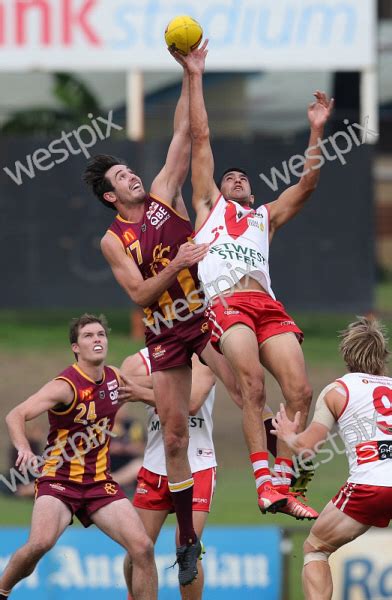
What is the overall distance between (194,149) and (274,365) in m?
1.57

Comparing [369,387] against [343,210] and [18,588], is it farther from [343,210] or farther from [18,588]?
[343,210]

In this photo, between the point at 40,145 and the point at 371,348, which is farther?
the point at 40,145

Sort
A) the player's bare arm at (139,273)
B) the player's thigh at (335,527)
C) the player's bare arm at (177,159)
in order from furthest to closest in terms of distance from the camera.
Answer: the player's bare arm at (177,159), the player's bare arm at (139,273), the player's thigh at (335,527)

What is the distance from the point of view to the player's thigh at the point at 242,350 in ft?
27.8

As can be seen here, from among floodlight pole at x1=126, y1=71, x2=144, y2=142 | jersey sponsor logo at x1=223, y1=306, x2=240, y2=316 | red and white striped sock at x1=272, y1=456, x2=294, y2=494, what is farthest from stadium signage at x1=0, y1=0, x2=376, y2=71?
red and white striped sock at x1=272, y1=456, x2=294, y2=494

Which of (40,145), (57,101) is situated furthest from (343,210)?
(57,101)

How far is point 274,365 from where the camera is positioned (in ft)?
28.3

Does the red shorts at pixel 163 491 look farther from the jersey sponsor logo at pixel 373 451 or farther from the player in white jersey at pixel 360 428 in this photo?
the jersey sponsor logo at pixel 373 451

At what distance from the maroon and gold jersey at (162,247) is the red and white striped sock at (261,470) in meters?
1.27

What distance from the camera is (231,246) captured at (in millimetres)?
8852

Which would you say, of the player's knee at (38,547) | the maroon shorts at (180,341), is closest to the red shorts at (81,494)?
the player's knee at (38,547)

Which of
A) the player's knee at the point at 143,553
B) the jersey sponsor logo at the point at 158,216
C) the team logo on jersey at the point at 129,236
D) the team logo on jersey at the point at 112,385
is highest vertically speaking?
the jersey sponsor logo at the point at 158,216

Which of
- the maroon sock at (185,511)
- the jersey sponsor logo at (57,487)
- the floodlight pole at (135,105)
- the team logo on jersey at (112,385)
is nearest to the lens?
the maroon sock at (185,511)

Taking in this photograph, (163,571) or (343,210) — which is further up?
(343,210)
